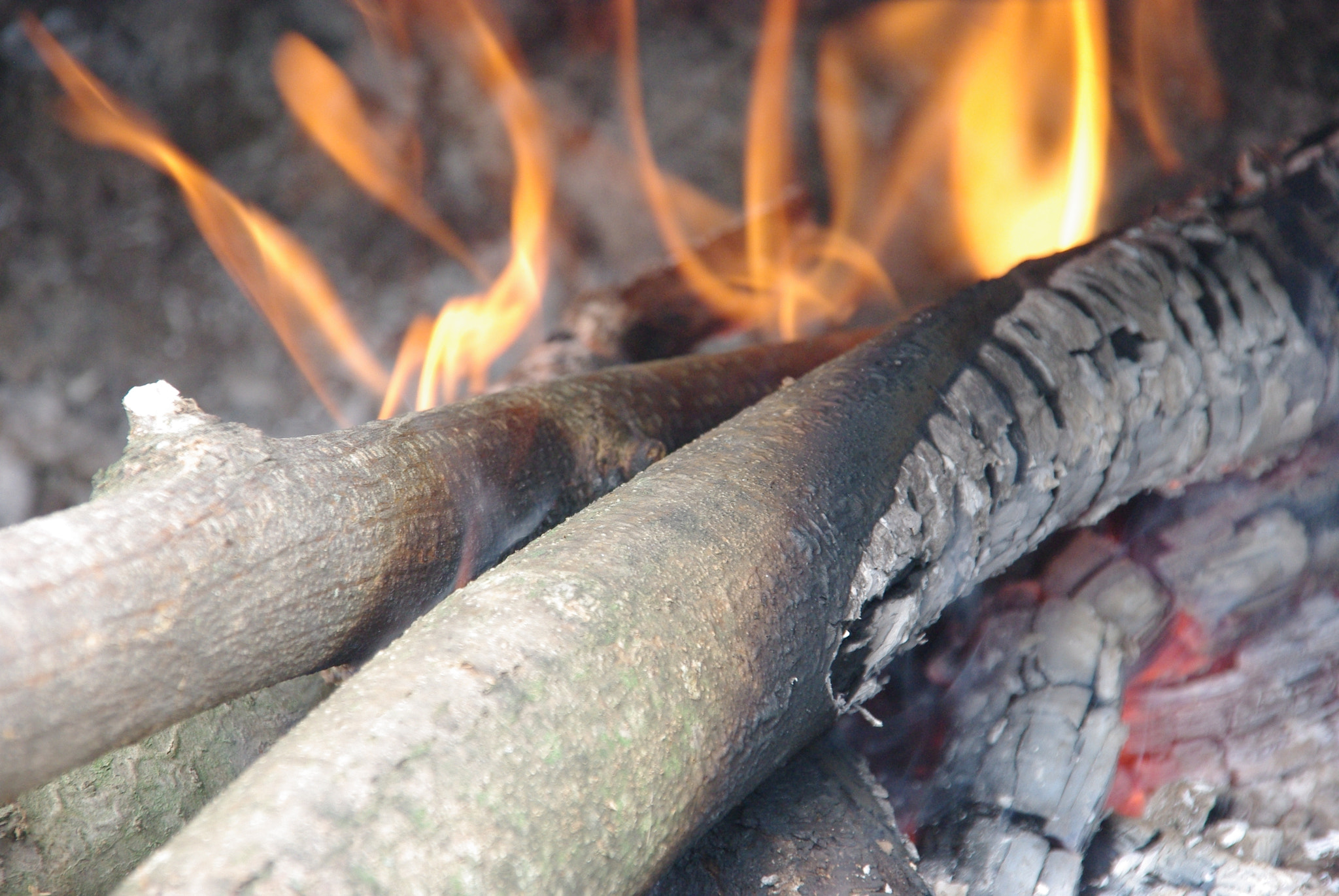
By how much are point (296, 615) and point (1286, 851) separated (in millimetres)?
1266

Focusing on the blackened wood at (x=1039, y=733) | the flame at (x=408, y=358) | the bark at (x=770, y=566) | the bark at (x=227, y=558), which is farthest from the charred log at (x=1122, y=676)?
the flame at (x=408, y=358)

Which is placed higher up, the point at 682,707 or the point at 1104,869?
the point at 682,707

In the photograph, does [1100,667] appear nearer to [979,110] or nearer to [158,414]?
[158,414]

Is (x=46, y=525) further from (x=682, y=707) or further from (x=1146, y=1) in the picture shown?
(x=1146, y=1)

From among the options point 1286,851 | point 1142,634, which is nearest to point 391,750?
point 1286,851

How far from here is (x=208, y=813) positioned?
621 millimetres

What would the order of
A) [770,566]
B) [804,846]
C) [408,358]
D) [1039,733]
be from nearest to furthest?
[770,566] → [804,846] → [1039,733] → [408,358]

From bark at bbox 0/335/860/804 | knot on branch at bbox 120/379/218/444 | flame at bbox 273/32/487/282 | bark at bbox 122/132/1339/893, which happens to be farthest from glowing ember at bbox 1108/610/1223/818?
flame at bbox 273/32/487/282

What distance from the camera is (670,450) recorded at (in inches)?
54.9

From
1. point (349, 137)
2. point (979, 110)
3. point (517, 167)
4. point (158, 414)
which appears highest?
point (349, 137)

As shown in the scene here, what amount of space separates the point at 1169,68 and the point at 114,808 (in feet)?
9.49

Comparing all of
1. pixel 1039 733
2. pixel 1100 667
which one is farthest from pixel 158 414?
pixel 1100 667

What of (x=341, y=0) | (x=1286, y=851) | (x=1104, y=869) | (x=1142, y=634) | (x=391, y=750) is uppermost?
(x=341, y=0)

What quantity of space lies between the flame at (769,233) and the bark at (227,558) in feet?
4.61
